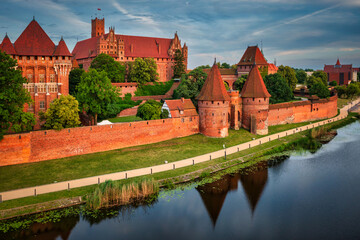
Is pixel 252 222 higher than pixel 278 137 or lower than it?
lower

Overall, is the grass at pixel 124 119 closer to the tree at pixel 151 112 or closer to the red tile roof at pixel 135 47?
the tree at pixel 151 112

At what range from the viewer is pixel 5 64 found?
70.1 feet

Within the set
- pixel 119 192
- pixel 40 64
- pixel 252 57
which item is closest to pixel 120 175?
pixel 119 192

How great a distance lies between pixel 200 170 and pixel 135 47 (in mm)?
37441

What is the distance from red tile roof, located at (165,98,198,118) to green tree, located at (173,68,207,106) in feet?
9.48

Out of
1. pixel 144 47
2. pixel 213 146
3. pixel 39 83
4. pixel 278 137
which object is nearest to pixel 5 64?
pixel 39 83

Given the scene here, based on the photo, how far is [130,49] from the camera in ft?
178

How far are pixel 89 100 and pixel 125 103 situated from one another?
40.5 feet

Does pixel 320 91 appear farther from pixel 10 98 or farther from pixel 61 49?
pixel 10 98

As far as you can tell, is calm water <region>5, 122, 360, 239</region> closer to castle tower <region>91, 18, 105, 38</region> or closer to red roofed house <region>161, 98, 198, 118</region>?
red roofed house <region>161, 98, 198, 118</region>

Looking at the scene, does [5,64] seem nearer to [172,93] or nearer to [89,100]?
[89,100]

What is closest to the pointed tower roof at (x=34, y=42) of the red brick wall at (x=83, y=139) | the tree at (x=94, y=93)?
the tree at (x=94, y=93)

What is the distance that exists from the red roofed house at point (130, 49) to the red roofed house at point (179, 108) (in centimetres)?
2388

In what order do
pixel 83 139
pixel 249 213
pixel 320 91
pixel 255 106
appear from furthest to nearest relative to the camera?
pixel 320 91, pixel 255 106, pixel 83 139, pixel 249 213
